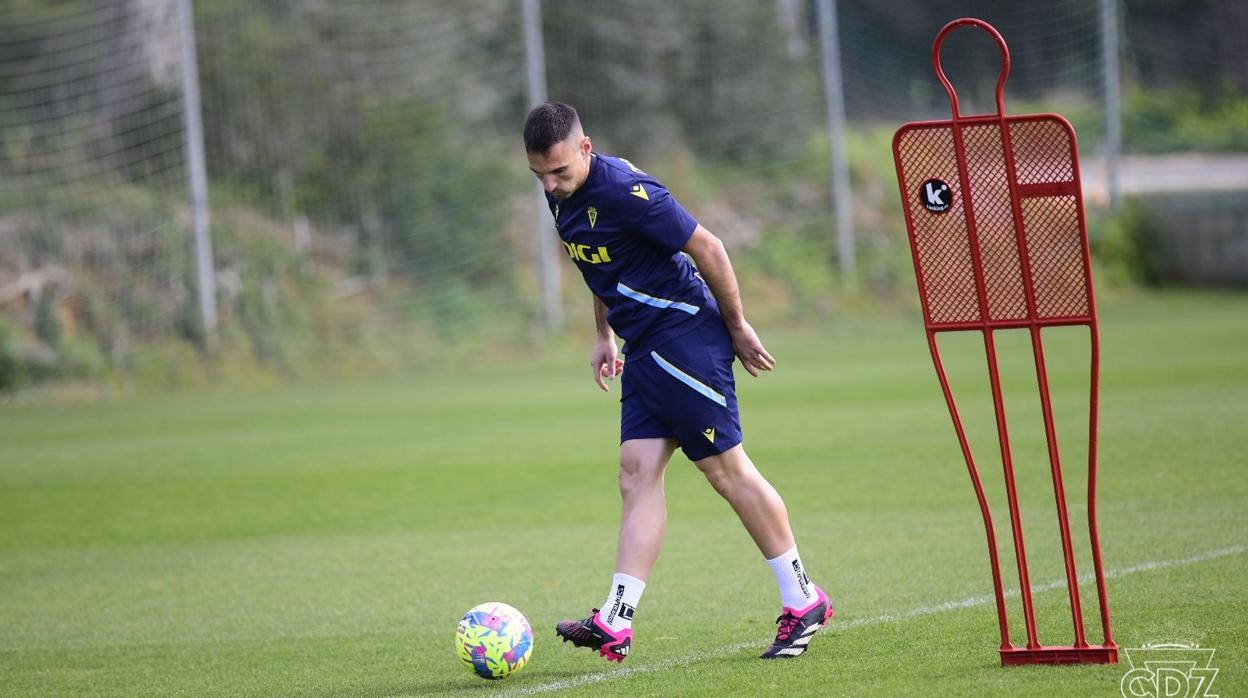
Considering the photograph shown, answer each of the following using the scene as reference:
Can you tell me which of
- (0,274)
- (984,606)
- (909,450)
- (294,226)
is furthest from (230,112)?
(984,606)

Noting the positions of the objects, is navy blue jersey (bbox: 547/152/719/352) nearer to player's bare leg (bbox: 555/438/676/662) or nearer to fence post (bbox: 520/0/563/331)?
player's bare leg (bbox: 555/438/676/662)

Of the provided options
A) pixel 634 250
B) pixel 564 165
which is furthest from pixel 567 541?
pixel 564 165

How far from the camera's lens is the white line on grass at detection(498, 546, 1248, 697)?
5383mm

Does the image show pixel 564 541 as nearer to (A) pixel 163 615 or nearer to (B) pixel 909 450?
(A) pixel 163 615

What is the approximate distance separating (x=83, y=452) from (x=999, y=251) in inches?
436

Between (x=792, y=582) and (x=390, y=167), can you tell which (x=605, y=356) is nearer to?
(x=792, y=582)

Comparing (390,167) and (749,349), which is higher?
(390,167)

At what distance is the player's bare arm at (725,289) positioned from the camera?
17.8 ft

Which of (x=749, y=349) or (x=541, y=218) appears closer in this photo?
(x=749, y=349)

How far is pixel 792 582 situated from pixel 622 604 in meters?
0.65

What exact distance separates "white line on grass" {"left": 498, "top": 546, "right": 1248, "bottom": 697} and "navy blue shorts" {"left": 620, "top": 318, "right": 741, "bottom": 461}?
0.78 meters

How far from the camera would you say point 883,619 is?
6098mm

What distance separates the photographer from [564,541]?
28.5 ft

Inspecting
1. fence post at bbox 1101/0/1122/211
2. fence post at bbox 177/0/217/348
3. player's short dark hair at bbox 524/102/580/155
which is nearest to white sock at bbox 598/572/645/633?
player's short dark hair at bbox 524/102/580/155
